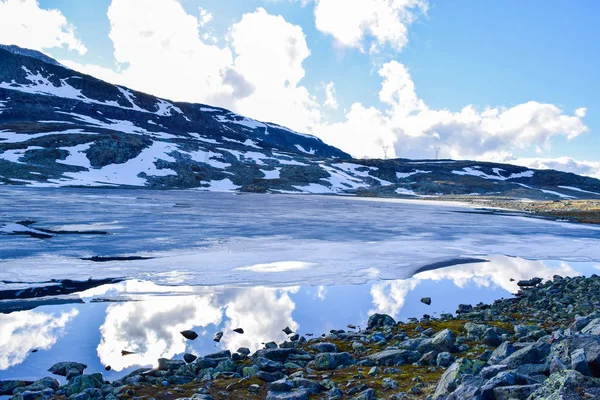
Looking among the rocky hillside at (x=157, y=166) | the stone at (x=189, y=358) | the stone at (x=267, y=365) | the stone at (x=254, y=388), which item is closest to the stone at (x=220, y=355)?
the stone at (x=189, y=358)

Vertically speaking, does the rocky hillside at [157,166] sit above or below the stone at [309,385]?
above

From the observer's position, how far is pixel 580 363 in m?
5.70

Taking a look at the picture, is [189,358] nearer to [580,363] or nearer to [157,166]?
[580,363]

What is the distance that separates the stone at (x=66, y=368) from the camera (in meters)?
9.21

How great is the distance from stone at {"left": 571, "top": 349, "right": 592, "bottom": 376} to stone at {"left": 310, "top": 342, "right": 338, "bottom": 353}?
5.72 m

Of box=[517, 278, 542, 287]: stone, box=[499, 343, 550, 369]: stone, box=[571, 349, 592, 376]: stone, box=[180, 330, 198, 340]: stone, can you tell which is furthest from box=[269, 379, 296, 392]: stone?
box=[517, 278, 542, 287]: stone

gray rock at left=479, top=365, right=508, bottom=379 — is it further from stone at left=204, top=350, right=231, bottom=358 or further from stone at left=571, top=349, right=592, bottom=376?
stone at left=204, top=350, right=231, bottom=358

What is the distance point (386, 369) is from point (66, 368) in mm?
6936

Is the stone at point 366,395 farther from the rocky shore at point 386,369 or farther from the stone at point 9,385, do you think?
the stone at point 9,385

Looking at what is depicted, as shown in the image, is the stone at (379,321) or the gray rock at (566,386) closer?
the gray rock at (566,386)

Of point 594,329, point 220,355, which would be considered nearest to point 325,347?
point 220,355

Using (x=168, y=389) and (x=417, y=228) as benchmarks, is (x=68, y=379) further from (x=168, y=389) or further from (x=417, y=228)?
(x=417, y=228)

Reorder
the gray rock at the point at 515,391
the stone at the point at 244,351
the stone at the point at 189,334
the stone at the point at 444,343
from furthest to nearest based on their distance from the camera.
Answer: the stone at the point at 189,334, the stone at the point at 244,351, the stone at the point at 444,343, the gray rock at the point at 515,391

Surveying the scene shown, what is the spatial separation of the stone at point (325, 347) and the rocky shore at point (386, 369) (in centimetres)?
3
